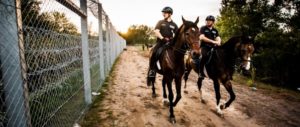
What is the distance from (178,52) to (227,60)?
165 centimetres

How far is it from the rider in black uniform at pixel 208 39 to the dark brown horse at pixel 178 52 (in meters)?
1.43

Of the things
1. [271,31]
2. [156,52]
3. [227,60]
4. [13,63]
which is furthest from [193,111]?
[271,31]

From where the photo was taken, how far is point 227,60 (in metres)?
6.44

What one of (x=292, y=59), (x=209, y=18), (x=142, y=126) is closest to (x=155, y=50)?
(x=209, y=18)

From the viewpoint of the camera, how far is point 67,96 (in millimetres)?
4598

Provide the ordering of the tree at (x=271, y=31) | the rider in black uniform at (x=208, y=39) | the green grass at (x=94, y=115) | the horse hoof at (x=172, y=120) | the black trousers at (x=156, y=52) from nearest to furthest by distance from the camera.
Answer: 1. the green grass at (x=94, y=115)
2. the horse hoof at (x=172, y=120)
3. the black trousers at (x=156, y=52)
4. the rider in black uniform at (x=208, y=39)
5. the tree at (x=271, y=31)

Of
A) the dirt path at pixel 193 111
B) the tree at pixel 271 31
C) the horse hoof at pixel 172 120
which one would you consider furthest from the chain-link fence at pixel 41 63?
the tree at pixel 271 31

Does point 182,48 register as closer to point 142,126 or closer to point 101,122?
point 142,126

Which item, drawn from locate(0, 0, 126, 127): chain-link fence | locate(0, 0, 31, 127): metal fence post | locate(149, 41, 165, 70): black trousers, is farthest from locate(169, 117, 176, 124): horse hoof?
locate(0, 0, 31, 127): metal fence post

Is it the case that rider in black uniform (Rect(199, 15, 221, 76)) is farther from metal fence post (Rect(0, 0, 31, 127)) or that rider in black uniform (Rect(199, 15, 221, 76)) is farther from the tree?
the tree

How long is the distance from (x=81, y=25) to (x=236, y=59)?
4.21m

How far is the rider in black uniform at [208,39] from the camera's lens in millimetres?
7046

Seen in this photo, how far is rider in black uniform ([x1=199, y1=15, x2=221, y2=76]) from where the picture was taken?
23.1 feet

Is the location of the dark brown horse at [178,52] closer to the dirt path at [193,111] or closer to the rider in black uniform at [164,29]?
the rider in black uniform at [164,29]
